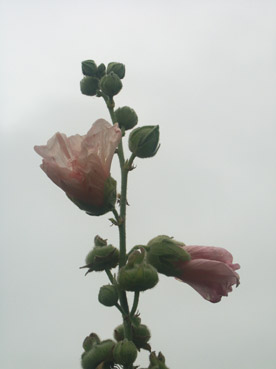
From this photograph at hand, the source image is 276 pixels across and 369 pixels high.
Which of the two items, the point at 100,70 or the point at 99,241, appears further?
the point at 100,70

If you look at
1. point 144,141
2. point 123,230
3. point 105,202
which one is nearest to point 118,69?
point 144,141

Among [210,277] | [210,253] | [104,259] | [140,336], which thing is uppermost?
[210,253]

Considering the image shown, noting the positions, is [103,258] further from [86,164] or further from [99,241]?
[86,164]

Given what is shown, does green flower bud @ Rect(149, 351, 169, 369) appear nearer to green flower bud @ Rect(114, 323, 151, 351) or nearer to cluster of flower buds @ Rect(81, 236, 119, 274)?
green flower bud @ Rect(114, 323, 151, 351)

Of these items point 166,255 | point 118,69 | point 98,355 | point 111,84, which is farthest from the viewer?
point 118,69

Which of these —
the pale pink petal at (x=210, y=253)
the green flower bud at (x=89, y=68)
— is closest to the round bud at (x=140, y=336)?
the pale pink petal at (x=210, y=253)

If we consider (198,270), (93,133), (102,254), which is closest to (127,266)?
(102,254)

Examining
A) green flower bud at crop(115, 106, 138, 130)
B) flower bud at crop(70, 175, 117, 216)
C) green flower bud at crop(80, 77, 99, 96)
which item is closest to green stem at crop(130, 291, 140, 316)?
flower bud at crop(70, 175, 117, 216)
